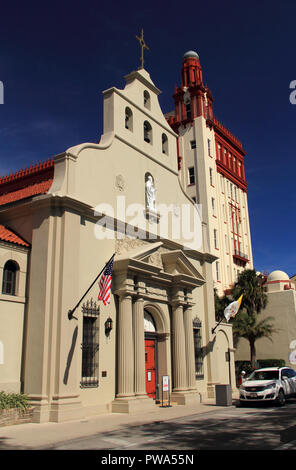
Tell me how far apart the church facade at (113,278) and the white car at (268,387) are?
294 centimetres

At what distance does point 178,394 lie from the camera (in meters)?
19.6

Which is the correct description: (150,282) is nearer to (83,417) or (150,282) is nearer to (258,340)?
(83,417)

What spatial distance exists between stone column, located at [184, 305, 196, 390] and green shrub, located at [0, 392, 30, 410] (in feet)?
29.1

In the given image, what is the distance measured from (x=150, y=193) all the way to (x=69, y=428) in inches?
468

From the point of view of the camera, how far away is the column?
19938mm

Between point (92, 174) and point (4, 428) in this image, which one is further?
point (92, 174)

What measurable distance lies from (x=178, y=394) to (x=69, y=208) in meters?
9.86

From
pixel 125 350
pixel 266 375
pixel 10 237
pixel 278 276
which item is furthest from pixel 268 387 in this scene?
pixel 278 276

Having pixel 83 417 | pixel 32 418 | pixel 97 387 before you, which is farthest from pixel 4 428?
pixel 97 387

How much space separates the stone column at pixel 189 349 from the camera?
20.4 meters

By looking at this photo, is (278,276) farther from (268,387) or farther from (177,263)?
(268,387)

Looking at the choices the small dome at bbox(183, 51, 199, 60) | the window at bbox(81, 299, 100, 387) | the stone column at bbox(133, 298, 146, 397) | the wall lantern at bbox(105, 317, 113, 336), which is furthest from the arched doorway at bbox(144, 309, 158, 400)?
the small dome at bbox(183, 51, 199, 60)

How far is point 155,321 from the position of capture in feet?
66.9

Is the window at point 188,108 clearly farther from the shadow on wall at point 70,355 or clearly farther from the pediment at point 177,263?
the shadow on wall at point 70,355
